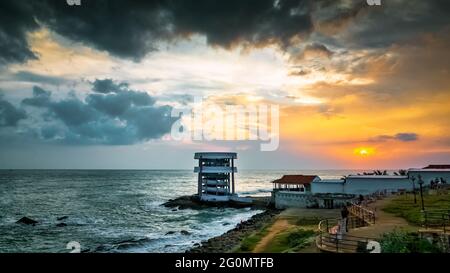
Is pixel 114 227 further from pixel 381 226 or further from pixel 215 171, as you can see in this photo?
pixel 381 226

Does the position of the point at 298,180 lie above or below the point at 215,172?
below

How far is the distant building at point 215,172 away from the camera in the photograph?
5838 cm

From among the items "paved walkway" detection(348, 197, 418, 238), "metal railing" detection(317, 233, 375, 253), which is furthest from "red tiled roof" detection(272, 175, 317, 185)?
"metal railing" detection(317, 233, 375, 253)

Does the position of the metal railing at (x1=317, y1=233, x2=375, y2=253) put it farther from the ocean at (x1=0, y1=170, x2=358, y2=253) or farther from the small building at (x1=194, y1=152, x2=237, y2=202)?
the small building at (x1=194, y1=152, x2=237, y2=202)

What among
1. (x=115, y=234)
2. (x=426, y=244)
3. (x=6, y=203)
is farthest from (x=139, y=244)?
(x=6, y=203)

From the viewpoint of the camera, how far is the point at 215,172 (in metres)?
58.1

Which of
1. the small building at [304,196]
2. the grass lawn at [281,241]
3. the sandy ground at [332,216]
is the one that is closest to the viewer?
the sandy ground at [332,216]

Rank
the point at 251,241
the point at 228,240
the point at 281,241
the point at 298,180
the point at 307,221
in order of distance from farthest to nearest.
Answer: the point at 298,180 < the point at 307,221 < the point at 228,240 < the point at 251,241 < the point at 281,241

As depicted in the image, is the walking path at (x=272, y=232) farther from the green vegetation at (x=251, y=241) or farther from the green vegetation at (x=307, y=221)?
the green vegetation at (x=307, y=221)

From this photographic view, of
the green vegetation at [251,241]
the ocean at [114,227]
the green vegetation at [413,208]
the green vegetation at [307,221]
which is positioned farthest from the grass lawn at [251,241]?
the green vegetation at [413,208]

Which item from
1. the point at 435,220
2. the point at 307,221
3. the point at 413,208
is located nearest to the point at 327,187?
the point at 307,221

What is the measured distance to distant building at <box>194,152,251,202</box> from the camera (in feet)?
192
